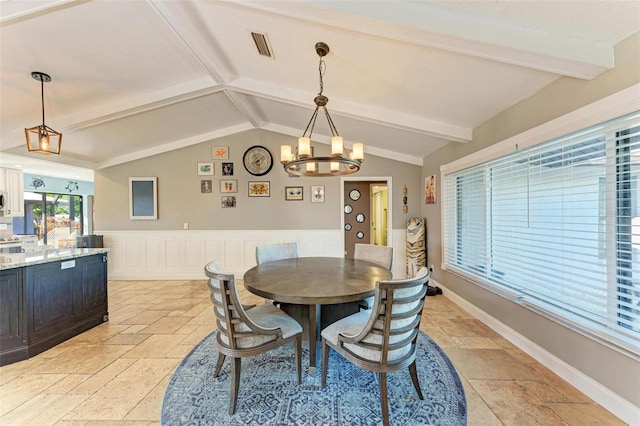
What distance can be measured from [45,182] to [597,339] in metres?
11.9

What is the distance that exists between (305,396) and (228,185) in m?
4.10

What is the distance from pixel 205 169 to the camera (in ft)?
16.5

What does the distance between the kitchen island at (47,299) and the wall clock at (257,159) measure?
8.81 feet

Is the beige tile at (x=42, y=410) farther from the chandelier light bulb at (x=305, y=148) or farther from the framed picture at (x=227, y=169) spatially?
the framed picture at (x=227, y=169)

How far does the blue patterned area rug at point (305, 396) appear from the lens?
1590 mm

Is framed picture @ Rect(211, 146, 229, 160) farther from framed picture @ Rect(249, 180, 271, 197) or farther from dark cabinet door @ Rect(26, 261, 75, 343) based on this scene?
dark cabinet door @ Rect(26, 261, 75, 343)

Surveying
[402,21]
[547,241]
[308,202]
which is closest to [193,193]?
[308,202]

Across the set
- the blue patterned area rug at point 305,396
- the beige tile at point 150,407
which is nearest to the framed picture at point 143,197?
the blue patterned area rug at point 305,396

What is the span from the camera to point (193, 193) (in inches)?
199

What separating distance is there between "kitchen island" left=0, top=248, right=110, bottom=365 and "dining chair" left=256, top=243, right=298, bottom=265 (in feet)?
6.29

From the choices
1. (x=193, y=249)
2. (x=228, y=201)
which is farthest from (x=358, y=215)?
(x=193, y=249)

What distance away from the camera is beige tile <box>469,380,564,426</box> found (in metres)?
1.56

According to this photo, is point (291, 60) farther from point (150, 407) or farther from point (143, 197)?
point (143, 197)

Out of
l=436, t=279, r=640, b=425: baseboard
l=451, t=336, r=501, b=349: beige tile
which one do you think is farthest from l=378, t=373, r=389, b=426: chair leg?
l=436, t=279, r=640, b=425: baseboard
